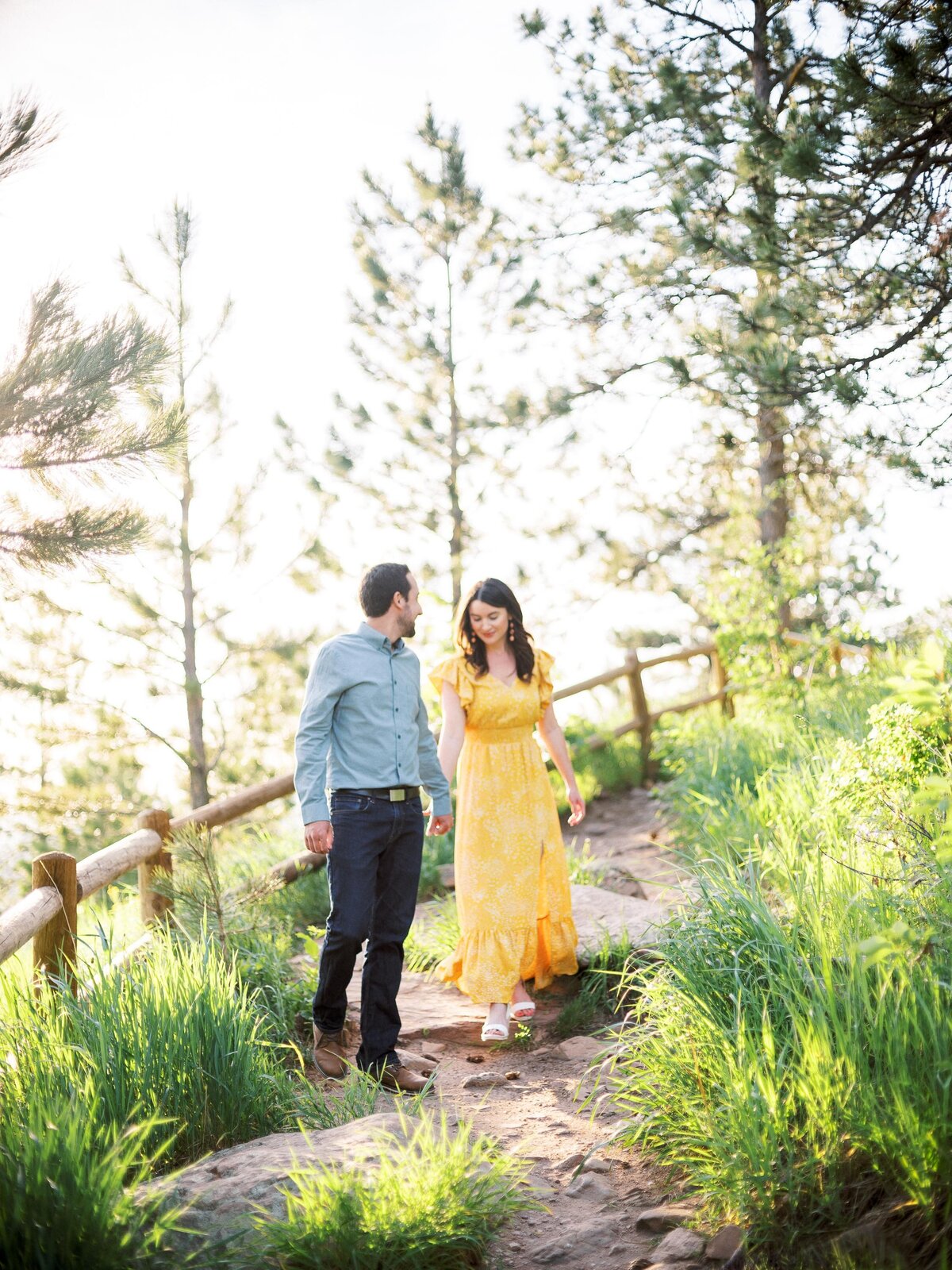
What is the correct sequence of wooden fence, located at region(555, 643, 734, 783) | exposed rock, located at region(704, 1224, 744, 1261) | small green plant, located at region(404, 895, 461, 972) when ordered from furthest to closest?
wooden fence, located at region(555, 643, 734, 783)
small green plant, located at region(404, 895, 461, 972)
exposed rock, located at region(704, 1224, 744, 1261)

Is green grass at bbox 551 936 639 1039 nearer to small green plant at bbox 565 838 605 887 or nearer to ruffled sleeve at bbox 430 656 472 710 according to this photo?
small green plant at bbox 565 838 605 887

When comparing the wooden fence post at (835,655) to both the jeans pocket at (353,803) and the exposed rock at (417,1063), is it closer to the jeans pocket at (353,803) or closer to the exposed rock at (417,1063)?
the exposed rock at (417,1063)

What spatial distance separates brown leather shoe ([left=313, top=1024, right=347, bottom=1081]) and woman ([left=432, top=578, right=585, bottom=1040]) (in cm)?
64

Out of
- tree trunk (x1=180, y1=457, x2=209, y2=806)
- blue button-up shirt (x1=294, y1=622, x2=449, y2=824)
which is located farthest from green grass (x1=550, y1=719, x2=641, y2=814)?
blue button-up shirt (x1=294, y1=622, x2=449, y2=824)

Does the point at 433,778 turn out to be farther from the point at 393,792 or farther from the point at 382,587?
the point at 382,587

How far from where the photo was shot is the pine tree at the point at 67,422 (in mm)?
4031

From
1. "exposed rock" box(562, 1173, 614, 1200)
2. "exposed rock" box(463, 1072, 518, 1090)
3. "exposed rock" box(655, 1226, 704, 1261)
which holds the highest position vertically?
"exposed rock" box(655, 1226, 704, 1261)

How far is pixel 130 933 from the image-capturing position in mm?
5551

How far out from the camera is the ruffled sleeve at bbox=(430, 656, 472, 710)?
452cm

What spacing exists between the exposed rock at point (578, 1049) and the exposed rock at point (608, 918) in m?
0.46

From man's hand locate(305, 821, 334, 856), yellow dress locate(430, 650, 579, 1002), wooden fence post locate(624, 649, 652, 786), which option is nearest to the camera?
man's hand locate(305, 821, 334, 856)

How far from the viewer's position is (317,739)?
3752 mm

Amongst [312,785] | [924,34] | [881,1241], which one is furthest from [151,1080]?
[924,34]

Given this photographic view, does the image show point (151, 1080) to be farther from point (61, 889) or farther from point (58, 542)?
point (58, 542)
